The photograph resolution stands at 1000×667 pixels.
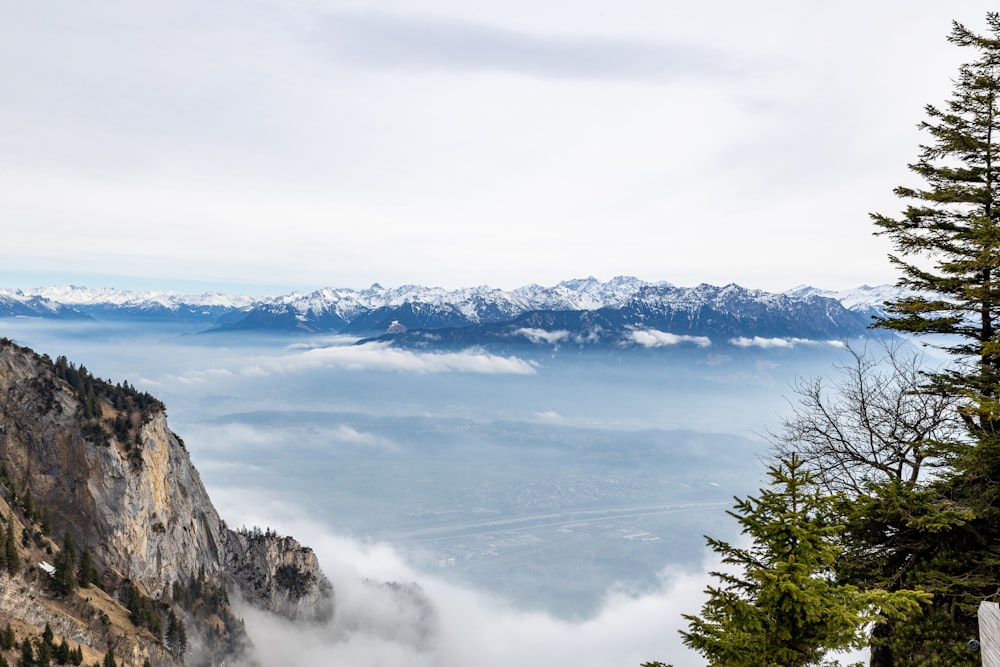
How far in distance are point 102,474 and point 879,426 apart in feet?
486

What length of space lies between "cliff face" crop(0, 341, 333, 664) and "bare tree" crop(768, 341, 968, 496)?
12669 centimetres

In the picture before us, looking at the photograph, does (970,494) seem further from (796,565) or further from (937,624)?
(796,565)

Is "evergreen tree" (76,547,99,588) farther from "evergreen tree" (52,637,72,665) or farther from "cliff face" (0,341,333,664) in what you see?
"evergreen tree" (52,637,72,665)

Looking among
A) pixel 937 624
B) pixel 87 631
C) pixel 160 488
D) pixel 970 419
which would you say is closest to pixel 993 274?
pixel 970 419

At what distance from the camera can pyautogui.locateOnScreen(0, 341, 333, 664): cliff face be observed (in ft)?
396

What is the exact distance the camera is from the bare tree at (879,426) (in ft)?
55.4

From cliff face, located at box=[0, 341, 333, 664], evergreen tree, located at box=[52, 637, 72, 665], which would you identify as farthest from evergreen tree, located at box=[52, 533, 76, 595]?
evergreen tree, located at box=[52, 637, 72, 665]

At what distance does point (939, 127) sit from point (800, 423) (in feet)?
33.8

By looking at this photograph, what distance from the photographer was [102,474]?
123 m

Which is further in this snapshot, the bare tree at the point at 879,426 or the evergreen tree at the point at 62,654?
the evergreen tree at the point at 62,654

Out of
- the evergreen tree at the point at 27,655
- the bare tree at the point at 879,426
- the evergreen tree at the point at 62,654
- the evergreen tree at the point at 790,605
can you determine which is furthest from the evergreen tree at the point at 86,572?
the evergreen tree at the point at 790,605

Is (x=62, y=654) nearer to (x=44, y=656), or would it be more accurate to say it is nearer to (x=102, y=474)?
(x=44, y=656)

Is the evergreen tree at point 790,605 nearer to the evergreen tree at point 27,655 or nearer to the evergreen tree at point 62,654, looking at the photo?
the evergreen tree at point 27,655

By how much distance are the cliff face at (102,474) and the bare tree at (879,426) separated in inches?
4988
